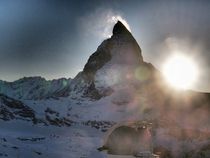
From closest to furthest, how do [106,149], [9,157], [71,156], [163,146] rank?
[106,149] < [163,146] < [9,157] < [71,156]

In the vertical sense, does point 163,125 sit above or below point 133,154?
above

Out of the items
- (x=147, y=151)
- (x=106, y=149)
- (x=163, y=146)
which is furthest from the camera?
(x=163, y=146)

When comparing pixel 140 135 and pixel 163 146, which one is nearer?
pixel 140 135

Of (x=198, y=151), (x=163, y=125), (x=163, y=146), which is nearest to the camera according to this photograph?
(x=163, y=146)

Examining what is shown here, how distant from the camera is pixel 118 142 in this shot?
19891 millimetres

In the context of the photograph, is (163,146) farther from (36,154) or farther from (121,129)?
(36,154)

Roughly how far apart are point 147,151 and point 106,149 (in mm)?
2192

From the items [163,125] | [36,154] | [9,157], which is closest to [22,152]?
[36,154]

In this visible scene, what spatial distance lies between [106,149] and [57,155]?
550 feet

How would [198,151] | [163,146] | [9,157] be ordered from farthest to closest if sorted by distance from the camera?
[9,157] < [198,151] < [163,146]

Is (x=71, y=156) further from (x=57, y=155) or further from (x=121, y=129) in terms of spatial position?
(x=121, y=129)

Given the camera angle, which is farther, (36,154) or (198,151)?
→ (36,154)

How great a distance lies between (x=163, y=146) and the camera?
115ft

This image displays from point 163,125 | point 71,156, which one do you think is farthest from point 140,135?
point 71,156
